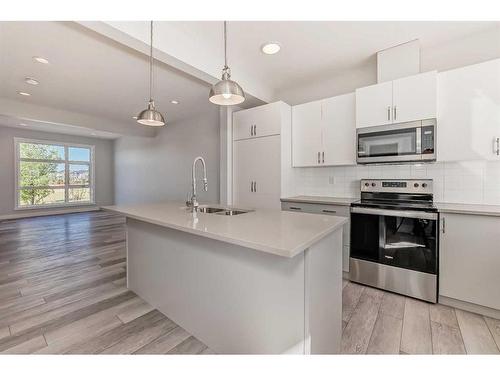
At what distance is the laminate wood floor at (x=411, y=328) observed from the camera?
1589 millimetres

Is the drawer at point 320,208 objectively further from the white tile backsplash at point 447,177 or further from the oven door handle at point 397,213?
the white tile backsplash at point 447,177

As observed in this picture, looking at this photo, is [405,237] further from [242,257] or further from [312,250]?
[242,257]

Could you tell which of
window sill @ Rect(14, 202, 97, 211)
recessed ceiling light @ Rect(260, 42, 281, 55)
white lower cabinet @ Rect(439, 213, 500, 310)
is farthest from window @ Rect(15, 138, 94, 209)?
white lower cabinet @ Rect(439, 213, 500, 310)

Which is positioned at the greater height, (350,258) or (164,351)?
(350,258)

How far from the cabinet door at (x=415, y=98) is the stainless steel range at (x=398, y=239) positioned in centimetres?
73

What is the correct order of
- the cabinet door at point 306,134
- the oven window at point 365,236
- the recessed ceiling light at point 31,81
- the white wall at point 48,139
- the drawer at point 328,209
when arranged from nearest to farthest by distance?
1. the oven window at point 365,236
2. the drawer at point 328,209
3. the cabinet door at point 306,134
4. the recessed ceiling light at point 31,81
5. the white wall at point 48,139

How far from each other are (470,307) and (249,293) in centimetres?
210

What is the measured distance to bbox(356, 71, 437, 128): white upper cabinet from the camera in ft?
7.50

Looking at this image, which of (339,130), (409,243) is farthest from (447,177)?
(339,130)

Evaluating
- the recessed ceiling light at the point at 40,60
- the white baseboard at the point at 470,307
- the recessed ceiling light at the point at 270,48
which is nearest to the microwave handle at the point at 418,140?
the white baseboard at the point at 470,307

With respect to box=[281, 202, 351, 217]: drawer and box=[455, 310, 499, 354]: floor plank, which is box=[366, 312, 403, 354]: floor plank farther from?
box=[281, 202, 351, 217]: drawer

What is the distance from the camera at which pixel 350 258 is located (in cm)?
261
